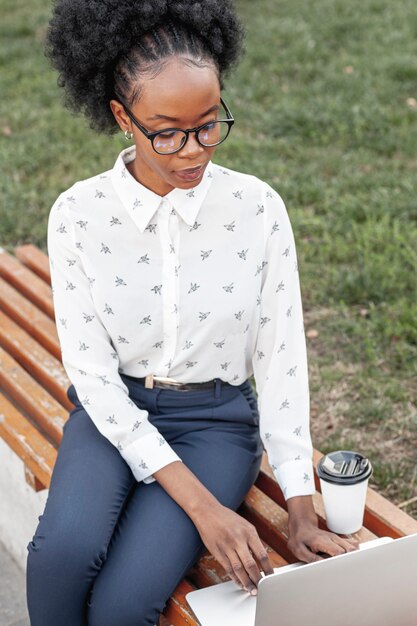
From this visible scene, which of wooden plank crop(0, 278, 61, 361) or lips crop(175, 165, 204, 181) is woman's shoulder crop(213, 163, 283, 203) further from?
wooden plank crop(0, 278, 61, 361)

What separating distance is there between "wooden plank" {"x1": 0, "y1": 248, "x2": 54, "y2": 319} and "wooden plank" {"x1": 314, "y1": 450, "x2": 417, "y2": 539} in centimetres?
140

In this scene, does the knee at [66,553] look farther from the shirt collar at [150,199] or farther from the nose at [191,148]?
the nose at [191,148]

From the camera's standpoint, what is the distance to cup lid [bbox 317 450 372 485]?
227 cm

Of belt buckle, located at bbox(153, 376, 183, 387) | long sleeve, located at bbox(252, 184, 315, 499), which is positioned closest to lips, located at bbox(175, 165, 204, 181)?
long sleeve, located at bbox(252, 184, 315, 499)

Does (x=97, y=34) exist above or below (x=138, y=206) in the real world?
above

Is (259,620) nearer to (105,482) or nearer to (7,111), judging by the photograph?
(105,482)

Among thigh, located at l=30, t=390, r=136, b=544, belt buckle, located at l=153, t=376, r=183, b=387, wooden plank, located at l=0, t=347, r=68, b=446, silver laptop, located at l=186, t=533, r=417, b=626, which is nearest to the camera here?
silver laptop, located at l=186, t=533, r=417, b=626

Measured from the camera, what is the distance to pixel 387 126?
5.18 metres

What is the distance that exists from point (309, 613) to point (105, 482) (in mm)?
→ 579

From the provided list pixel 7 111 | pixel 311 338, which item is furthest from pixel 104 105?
pixel 7 111

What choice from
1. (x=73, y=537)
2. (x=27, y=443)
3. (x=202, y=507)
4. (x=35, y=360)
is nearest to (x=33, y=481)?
(x=27, y=443)

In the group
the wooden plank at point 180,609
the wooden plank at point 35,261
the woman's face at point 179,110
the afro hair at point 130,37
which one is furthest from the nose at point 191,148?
the wooden plank at point 35,261

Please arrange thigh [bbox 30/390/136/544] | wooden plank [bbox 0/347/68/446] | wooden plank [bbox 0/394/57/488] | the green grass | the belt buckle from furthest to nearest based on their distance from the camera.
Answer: the green grass, wooden plank [bbox 0/347/68/446], wooden plank [bbox 0/394/57/488], the belt buckle, thigh [bbox 30/390/136/544]

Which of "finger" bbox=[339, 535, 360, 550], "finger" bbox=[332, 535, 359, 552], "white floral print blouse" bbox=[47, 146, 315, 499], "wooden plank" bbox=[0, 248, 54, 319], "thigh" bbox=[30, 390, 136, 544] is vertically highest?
"white floral print blouse" bbox=[47, 146, 315, 499]
